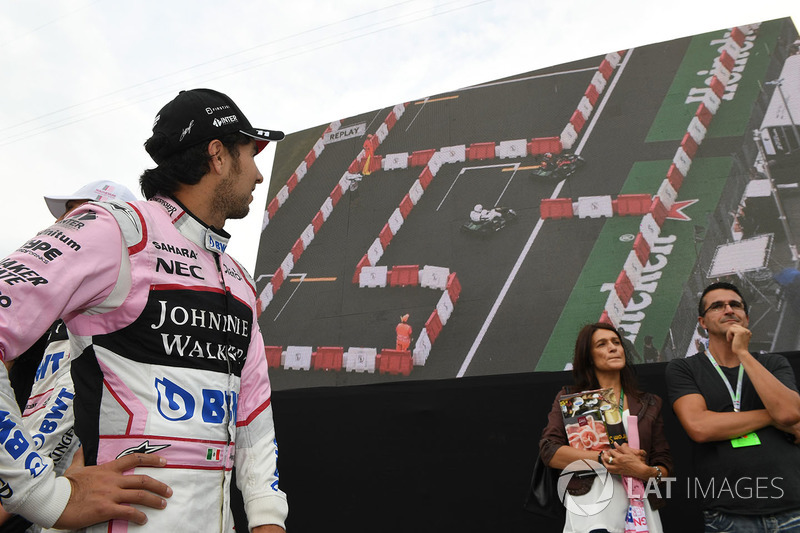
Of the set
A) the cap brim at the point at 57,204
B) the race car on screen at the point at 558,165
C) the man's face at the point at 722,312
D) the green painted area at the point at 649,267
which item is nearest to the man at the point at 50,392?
the cap brim at the point at 57,204

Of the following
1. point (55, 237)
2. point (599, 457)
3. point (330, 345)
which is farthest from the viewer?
point (330, 345)

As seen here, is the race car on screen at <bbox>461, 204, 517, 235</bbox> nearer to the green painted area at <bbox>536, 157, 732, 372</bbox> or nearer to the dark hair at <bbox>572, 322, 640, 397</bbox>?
the green painted area at <bbox>536, 157, 732, 372</bbox>

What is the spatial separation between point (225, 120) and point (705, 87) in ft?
17.1

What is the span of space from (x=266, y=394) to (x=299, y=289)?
5326 mm

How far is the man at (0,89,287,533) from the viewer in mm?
1280

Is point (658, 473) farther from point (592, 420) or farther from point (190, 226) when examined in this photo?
point (190, 226)

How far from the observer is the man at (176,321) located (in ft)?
4.20

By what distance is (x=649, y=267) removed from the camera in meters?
5.11

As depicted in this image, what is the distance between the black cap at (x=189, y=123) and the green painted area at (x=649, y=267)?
13.0 ft

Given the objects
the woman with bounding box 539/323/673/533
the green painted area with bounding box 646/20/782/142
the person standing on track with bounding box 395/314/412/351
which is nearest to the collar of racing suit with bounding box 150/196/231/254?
the woman with bounding box 539/323/673/533

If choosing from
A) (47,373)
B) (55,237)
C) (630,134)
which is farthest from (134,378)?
(630,134)

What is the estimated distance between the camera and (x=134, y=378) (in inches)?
52.4

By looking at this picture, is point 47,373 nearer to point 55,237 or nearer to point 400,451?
point 55,237

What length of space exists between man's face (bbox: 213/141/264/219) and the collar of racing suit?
0.07 m
